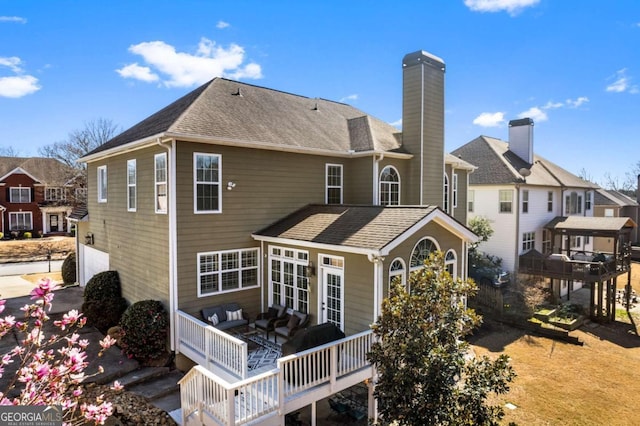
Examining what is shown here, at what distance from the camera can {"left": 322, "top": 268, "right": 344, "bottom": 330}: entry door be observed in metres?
10.3

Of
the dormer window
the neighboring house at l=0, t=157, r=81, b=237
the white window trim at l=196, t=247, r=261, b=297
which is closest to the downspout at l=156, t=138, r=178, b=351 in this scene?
the white window trim at l=196, t=247, r=261, b=297

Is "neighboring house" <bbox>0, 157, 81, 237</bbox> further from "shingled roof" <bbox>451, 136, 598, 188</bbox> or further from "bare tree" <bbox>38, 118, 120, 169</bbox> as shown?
"shingled roof" <bbox>451, 136, 598, 188</bbox>

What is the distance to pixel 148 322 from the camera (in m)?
10.8

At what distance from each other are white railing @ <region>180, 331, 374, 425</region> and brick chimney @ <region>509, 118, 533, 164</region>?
21924 mm

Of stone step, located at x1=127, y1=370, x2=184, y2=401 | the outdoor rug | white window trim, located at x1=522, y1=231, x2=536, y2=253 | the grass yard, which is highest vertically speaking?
white window trim, located at x1=522, y1=231, x2=536, y2=253

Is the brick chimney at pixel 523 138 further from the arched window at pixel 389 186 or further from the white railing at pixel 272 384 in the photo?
the white railing at pixel 272 384

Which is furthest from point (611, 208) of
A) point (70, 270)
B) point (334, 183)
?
point (70, 270)

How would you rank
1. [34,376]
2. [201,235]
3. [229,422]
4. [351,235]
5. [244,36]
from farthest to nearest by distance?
[244,36] < [201,235] < [351,235] < [229,422] < [34,376]

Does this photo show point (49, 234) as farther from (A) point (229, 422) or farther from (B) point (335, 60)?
(A) point (229, 422)

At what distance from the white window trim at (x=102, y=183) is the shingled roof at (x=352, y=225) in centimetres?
764

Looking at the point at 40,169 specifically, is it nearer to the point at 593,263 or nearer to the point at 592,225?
the point at 593,263

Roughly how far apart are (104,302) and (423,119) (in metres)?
13.8

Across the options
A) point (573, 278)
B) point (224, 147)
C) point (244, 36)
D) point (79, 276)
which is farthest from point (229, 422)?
point (573, 278)

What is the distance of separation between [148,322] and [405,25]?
14286mm
